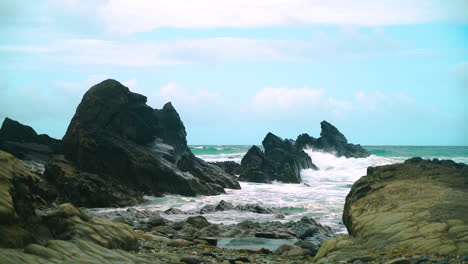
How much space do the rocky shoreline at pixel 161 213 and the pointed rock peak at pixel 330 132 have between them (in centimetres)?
5647

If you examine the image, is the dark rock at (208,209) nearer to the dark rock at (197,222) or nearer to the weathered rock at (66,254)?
the dark rock at (197,222)

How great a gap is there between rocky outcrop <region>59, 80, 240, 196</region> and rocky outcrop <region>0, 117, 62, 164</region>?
3.47 meters

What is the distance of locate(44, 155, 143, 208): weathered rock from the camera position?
32219 mm

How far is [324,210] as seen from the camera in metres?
31.4

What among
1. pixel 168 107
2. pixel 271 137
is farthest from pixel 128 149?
pixel 271 137

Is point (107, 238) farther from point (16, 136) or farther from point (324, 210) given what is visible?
point (16, 136)

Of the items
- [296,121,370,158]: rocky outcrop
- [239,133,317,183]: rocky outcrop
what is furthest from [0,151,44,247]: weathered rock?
[296,121,370,158]: rocky outcrop

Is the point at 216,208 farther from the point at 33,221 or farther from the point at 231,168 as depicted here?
the point at 231,168

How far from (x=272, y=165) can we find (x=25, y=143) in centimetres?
2819

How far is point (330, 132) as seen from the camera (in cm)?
9931

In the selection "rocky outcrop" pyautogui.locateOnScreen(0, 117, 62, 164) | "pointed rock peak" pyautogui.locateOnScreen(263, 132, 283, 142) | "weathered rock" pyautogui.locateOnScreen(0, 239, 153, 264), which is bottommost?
"weathered rock" pyautogui.locateOnScreen(0, 239, 153, 264)

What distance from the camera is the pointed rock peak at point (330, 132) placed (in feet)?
322

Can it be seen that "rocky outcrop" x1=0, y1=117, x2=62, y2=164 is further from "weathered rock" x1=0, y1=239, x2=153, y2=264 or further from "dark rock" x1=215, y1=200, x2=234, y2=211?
"weathered rock" x1=0, y1=239, x2=153, y2=264

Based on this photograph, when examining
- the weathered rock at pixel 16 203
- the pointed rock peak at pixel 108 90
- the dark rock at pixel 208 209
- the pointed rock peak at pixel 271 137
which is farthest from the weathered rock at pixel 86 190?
the pointed rock peak at pixel 271 137
